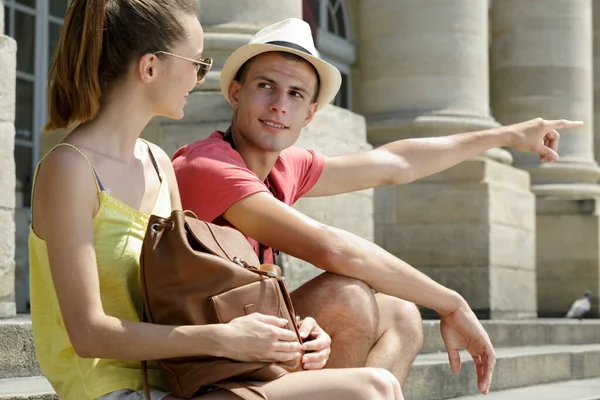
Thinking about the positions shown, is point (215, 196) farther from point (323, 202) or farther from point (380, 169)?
point (323, 202)

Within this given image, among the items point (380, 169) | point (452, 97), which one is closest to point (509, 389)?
point (380, 169)

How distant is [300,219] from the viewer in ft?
11.4

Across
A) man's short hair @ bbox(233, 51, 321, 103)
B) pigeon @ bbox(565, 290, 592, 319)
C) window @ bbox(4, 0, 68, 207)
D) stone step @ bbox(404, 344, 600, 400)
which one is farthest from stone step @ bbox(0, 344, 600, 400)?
window @ bbox(4, 0, 68, 207)

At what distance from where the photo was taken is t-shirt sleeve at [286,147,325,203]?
420cm

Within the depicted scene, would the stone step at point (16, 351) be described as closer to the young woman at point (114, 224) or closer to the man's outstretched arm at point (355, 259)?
the man's outstretched arm at point (355, 259)

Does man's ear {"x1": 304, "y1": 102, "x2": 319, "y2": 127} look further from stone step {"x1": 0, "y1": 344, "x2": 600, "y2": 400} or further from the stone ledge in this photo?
the stone ledge

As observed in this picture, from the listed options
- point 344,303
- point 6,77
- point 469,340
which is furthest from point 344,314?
point 6,77

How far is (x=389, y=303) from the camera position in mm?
3602

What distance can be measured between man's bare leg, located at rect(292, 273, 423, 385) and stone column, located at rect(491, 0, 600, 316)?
9823mm

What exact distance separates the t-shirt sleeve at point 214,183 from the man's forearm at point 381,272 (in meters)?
0.31

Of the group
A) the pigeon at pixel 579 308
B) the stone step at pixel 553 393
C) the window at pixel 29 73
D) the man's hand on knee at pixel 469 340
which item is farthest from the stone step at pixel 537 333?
the man's hand on knee at pixel 469 340

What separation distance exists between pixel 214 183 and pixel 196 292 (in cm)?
86

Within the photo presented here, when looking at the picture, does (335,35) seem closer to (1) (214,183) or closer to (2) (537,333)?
(2) (537,333)

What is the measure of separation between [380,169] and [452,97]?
6.28m
